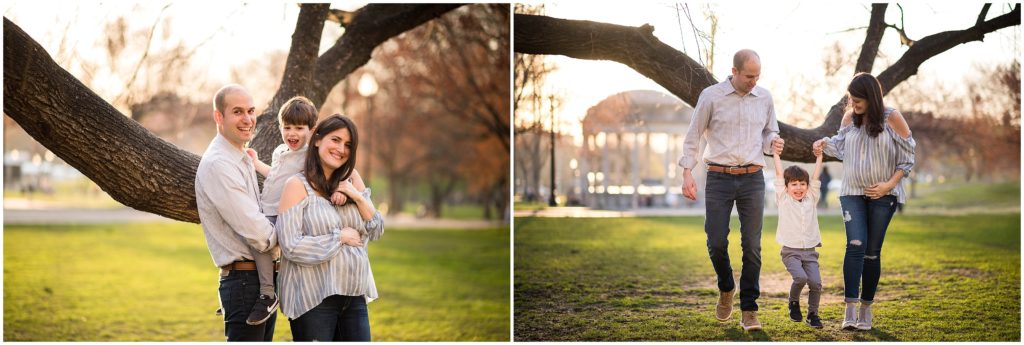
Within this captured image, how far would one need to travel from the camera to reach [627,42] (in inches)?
223

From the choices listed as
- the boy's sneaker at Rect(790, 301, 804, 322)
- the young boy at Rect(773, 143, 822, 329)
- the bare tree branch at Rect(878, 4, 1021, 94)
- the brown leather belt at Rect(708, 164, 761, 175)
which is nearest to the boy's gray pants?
the young boy at Rect(773, 143, 822, 329)

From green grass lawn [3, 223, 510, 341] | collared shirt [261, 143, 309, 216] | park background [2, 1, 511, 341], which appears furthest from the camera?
green grass lawn [3, 223, 510, 341]

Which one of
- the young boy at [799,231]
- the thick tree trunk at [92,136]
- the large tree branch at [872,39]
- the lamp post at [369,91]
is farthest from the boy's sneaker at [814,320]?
the lamp post at [369,91]

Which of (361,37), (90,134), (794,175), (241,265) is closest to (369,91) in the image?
(361,37)

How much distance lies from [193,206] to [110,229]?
13.6m

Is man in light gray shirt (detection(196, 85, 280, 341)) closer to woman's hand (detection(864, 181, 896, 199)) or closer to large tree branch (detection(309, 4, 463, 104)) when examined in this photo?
large tree branch (detection(309, 4, 463, 104))

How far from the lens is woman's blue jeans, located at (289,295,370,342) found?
12.6 ft

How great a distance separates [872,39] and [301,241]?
369 centimetres

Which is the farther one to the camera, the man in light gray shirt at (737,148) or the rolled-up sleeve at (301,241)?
the man in light gray shirt at (737,148)

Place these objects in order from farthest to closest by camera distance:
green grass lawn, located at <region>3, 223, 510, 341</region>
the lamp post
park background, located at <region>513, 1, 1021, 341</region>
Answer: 1. the lamp post
2. green grass lawn, located at <region>3, 223, 510, 341</region>
3. park background, located at <region>513, 1, 1021, 341</region>

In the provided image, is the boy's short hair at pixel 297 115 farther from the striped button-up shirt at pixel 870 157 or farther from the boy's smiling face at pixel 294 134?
the striped button-up shirt at pixel 870 157

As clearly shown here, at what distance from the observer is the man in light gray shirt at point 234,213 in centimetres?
385

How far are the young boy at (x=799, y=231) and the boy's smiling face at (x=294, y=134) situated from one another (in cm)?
253

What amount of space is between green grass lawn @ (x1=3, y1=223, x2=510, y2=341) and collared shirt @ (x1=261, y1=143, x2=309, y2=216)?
17.4 feet
